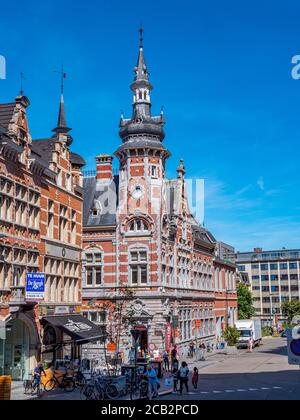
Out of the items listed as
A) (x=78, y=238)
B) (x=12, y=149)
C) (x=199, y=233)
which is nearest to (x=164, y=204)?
(x=78, y=238)

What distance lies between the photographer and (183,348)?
176 ft

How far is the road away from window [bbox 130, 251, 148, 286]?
8579 millimetres

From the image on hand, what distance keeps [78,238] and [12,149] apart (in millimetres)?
11476

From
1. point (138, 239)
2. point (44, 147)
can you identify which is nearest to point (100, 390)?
point (44, 147)

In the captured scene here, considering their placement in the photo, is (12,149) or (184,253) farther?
(184,253)

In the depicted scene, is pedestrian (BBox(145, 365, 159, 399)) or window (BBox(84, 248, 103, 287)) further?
window (BBox(84, 248, 103, 287))

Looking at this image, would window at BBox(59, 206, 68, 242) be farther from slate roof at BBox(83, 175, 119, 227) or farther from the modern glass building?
the modern glass building

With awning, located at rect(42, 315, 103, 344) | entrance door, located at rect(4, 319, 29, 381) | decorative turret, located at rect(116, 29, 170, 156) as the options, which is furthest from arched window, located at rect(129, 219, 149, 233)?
entrance door, located at rect(4, 319, 29, 381)

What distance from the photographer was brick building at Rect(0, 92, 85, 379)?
30.4m

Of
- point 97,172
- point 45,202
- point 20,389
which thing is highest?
point 97,172

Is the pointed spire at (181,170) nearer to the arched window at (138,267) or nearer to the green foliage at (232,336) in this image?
the arched window at (138,267)

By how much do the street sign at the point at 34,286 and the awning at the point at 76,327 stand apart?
353cm
